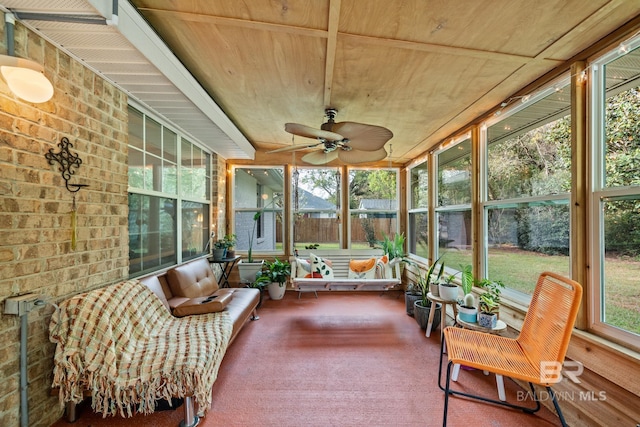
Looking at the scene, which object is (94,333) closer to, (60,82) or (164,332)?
(164,332)

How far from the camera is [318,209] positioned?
490cm

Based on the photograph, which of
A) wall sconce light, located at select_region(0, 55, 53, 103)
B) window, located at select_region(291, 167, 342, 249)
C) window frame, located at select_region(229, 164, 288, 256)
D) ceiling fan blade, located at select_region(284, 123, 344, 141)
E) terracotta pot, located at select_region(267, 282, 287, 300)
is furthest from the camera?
window, located at select_region(291, 167, 342, 249)

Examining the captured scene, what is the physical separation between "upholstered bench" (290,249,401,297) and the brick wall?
2114 mm

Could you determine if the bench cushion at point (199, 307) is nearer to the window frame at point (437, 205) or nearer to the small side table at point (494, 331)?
the small side table at point (494, 331)

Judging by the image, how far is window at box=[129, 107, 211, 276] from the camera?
A: 8.11ft

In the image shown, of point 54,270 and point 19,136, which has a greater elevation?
point 19,136

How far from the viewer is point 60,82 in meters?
1.64

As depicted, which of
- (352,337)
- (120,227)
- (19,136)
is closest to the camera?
(19,136)

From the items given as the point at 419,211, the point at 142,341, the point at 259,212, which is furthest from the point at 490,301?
the point at 259,212

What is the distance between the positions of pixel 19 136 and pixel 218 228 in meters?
3.02

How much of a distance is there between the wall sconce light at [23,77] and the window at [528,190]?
331 centimetres

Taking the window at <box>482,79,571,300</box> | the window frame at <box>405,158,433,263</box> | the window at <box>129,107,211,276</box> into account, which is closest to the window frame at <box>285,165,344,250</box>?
the window frame at <box>405,158,433,263</box>

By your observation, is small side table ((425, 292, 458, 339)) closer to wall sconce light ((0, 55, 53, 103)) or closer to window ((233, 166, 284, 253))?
window ((233, 166, 284, 253))

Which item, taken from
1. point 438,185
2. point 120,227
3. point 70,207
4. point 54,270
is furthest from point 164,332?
point 438,185
